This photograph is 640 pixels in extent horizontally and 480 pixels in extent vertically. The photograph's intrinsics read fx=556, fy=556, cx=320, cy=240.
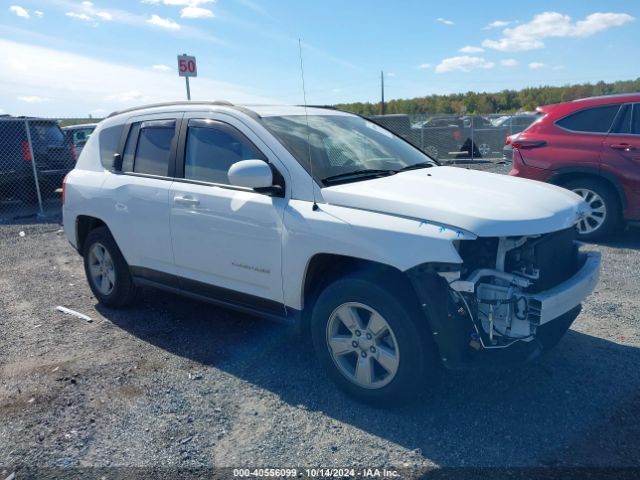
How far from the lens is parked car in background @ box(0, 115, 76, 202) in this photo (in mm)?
11375

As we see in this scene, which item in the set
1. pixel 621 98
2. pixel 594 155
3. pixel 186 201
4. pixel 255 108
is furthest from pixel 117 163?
pixel 621 98

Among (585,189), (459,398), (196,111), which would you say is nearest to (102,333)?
(196,111)

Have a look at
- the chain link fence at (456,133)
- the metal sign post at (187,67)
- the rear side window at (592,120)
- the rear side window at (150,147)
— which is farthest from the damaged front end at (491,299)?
the chain link fence at (456,133)

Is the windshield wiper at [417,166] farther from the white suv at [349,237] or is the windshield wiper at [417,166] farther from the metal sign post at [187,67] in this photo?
the metal sign post at [187,67]

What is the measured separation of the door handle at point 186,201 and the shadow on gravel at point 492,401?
117cm

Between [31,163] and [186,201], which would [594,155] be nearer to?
[186,201]

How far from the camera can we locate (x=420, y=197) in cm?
329

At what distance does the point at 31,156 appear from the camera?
11312 millimetres

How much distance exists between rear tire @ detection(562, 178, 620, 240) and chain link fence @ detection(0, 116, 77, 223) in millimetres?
9706

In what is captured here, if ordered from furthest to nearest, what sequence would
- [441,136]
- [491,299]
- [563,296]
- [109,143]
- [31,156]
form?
1. [441,136]
2. [31,156]
3. [109,143]
4. [563,296]
5. [491,299]

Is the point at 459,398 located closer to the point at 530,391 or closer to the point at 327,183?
the point at 530,391

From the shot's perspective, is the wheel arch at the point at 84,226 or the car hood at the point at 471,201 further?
the wheel arch at the point at 84,226

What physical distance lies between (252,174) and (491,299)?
1653mm

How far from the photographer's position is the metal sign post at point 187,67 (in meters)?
10.1
